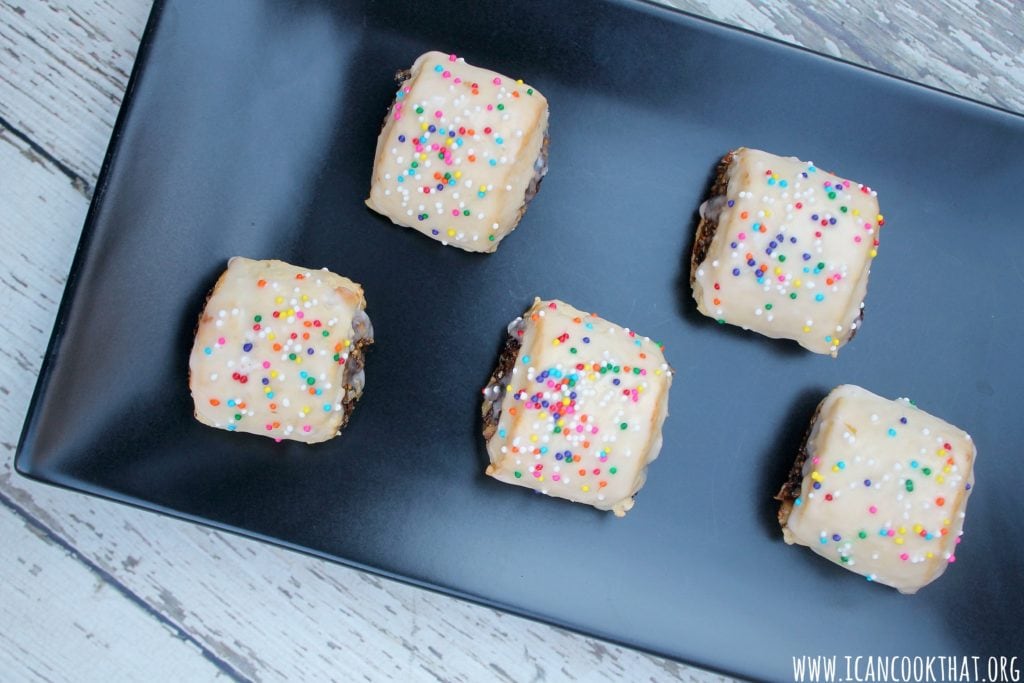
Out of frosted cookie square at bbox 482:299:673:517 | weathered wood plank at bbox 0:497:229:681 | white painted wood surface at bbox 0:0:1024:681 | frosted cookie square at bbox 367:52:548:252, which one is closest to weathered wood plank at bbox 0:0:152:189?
white painted wood surface at bbox 0:0:1024:681

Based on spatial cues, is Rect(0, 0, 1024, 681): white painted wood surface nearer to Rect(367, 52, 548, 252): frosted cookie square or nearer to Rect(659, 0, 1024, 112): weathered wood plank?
Rect(367, 52, 548, 252): frosted cookie square

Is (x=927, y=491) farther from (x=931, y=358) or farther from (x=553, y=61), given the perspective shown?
(x=553, y=61)

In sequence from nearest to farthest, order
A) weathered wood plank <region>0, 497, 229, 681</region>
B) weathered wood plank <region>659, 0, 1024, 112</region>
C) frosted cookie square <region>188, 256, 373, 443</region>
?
frosted cookie square <region>188, 256, 373, 443</region> < weathered wood plank <region>0, 497, 229, 681</region> < weathered wood plank <region>659, 0, 1024, 112</region>

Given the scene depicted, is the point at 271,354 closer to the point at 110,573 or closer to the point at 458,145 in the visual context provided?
the point at 458,145

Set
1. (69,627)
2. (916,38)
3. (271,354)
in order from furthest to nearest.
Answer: (916,38), (69,627), (271,354)

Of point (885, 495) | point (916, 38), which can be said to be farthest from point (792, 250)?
point (916, 38)

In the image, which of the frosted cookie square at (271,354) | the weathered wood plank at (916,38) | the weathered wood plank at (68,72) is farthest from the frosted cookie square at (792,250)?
the weathered wood plank at (68,72)

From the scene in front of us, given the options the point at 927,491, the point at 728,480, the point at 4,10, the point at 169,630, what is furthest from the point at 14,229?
the point at 927,491
